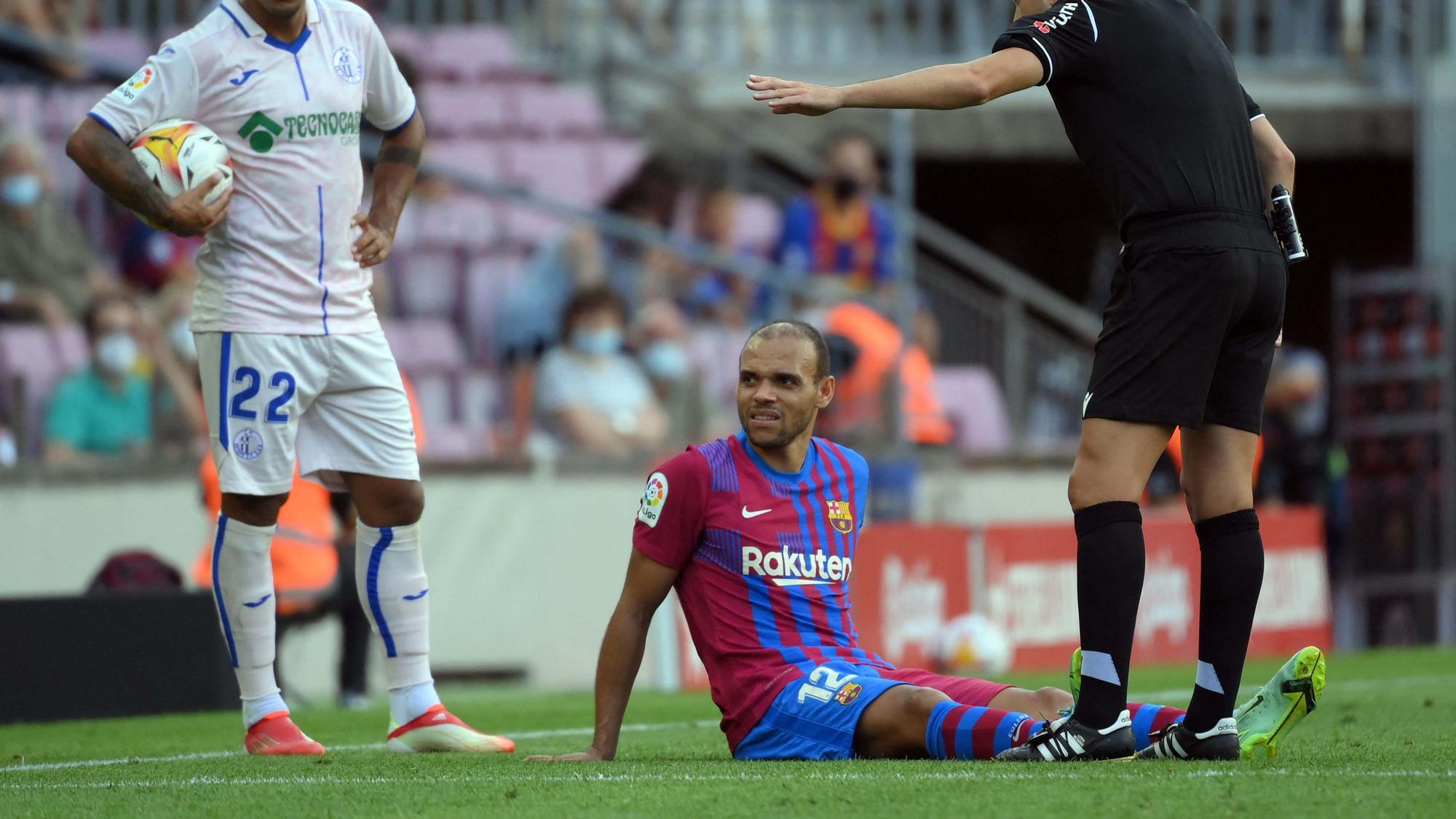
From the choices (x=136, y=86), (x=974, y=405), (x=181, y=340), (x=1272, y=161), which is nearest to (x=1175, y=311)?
(x=1272, y=161)

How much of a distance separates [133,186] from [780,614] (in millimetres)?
2060

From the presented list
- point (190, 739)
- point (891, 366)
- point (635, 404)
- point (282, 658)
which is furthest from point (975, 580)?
point (190, 739)

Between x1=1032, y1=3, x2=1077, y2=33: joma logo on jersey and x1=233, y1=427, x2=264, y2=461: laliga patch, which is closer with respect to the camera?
x1=1032, y1=3, x2=1077, y2=33: joma logo on jersey

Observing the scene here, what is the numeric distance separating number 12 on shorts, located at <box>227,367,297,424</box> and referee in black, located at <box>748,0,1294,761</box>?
71.4 inches

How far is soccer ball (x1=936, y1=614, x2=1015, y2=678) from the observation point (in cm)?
1084

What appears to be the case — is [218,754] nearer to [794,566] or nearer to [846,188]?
[794,566]

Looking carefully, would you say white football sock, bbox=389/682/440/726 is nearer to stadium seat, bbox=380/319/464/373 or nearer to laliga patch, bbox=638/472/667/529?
laliga patch, bbox=638/472/667/529

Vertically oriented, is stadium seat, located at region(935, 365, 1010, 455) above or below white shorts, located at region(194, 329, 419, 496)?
below

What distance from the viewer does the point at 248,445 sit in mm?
5605

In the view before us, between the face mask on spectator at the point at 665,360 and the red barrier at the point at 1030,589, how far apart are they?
1.61 metres

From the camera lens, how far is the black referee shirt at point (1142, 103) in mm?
4668

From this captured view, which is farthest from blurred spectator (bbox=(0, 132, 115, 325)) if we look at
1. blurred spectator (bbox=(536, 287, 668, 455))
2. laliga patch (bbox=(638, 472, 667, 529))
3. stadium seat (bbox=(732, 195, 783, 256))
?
laliga patch (bbox=(638, 472, 667, 529))

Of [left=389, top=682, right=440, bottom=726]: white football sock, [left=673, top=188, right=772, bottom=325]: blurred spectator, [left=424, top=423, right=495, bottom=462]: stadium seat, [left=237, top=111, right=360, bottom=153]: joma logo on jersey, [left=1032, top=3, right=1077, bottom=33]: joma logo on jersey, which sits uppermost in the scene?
[left=1032, top=3, right=1077, bottom=33]: joma logo on jersey

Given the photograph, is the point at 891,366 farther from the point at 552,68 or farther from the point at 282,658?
the point at 552,68
